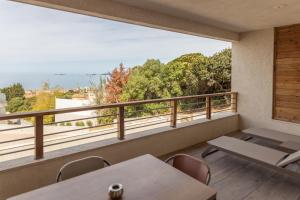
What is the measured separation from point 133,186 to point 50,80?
9.69m

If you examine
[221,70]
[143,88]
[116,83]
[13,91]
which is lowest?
[13,91]

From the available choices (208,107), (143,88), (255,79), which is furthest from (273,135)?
(143,88)

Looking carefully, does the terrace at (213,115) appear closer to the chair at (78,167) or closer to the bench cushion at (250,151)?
the bench cushion at (250,151)

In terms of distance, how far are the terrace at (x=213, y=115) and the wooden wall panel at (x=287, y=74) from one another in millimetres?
19

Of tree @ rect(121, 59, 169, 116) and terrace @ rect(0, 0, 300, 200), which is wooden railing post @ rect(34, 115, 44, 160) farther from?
tree @ rect(121, 59, 169, 116)

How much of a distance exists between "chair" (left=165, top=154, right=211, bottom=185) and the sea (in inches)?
366

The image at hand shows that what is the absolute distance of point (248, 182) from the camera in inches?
108

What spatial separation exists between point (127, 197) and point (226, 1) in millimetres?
2961

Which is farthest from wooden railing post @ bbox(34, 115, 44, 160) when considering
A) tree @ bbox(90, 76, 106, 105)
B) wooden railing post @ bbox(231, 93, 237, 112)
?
tree @ bbox(90, 76, 106, 105)

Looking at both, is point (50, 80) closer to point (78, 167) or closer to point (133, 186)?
point (78, 167)

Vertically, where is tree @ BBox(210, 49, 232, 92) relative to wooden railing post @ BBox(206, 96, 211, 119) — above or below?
above

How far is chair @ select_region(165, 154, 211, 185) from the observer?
1.65 meters

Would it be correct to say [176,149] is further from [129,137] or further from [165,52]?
[165,52]

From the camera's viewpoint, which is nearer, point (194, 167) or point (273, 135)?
point (194, 167)
